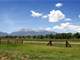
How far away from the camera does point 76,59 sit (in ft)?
68.6

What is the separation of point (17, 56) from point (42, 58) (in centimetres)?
259

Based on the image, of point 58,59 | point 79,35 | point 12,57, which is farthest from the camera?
point 79,35

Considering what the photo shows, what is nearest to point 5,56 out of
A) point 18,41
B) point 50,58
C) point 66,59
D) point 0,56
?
point 0,56

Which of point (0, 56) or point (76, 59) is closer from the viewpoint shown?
point (76, 59)

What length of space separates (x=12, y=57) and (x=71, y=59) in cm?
548

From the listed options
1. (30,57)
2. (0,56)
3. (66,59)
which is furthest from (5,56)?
(66,59)

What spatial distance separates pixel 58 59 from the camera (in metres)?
20.5

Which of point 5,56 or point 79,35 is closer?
point 5,56

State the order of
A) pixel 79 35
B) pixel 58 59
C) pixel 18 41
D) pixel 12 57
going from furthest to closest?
pixel 79 35 < pixel 18 41 < pixel 12 57 < pixel 58 59

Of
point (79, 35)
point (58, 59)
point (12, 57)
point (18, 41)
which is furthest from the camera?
point (79, 35)

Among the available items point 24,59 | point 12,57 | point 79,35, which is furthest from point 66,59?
point 79,35

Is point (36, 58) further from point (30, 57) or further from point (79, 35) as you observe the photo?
point (79, 35)

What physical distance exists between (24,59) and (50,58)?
233 centimetres

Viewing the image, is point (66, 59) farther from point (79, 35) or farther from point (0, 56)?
point (79, 35)
